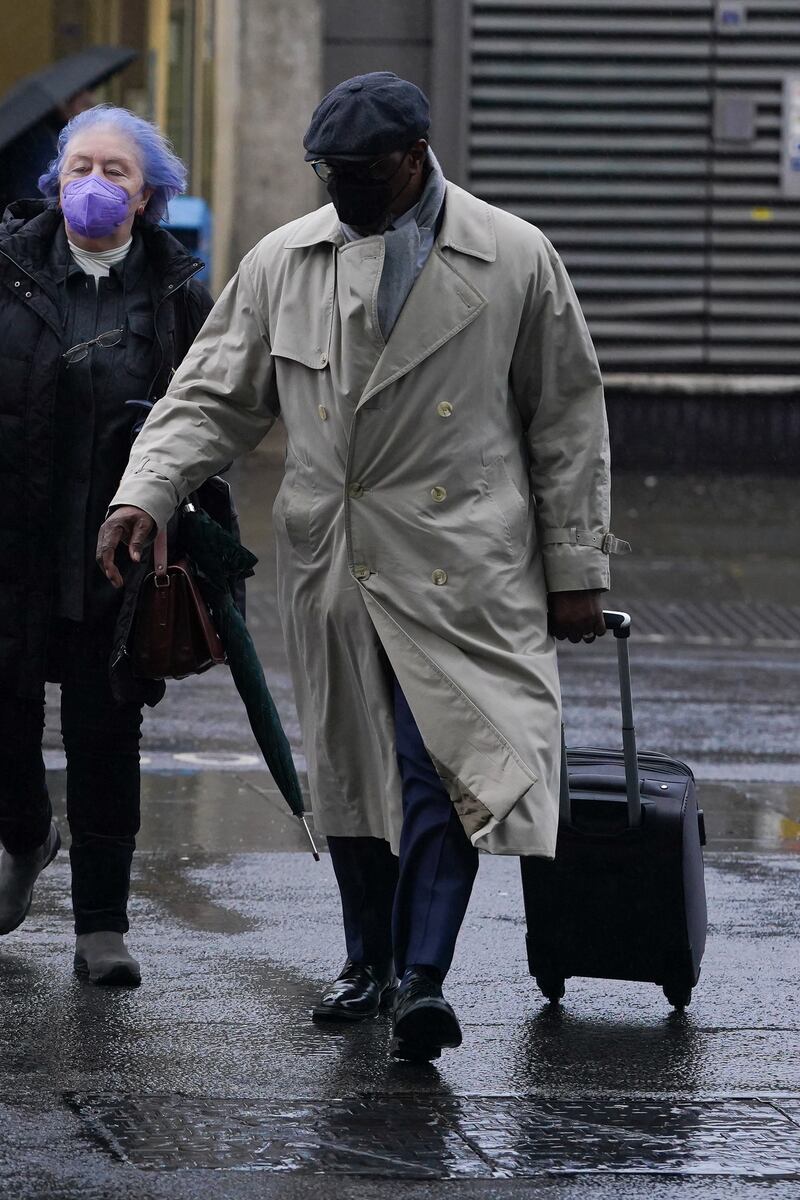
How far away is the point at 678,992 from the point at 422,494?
1.18 m

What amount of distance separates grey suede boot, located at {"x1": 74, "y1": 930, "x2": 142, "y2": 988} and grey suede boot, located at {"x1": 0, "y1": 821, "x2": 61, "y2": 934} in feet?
0.89

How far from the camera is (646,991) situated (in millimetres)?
4797

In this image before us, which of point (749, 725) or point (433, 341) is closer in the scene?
point (433, 341)

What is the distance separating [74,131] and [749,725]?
13.7ft

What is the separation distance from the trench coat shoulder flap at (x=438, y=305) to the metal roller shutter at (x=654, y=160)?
10.5m

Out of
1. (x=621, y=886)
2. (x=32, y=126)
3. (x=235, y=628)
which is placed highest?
(x=32, y=126)

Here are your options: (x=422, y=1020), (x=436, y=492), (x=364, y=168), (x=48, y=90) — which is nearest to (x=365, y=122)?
(x=364, y=168)

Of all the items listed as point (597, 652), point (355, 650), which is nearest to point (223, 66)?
point (597, 652)

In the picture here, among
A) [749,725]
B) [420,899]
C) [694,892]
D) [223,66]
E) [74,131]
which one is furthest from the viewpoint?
[223,66]

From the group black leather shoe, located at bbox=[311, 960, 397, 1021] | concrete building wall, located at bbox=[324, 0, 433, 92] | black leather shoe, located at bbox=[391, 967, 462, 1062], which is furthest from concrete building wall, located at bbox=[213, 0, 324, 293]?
black leather shoe, located at bbox=[391, 967, 462, 1062]

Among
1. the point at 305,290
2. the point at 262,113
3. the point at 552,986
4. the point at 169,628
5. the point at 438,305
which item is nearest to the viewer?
the point at 438,305

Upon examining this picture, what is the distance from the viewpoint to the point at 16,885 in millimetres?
5023

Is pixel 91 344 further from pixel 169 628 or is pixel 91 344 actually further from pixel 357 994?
pixel 357 994

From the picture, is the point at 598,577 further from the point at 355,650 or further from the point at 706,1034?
the point at 706,1034
